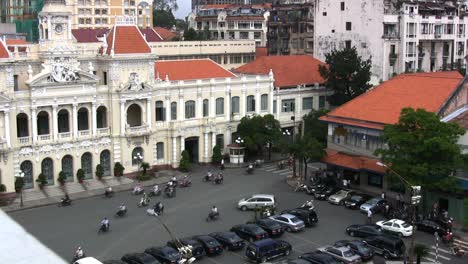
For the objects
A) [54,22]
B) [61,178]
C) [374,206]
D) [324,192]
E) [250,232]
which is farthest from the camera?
[54,22]

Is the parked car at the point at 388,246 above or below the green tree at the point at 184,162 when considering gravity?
below

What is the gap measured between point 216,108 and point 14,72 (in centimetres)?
1849

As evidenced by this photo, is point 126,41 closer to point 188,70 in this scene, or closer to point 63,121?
point 188,70

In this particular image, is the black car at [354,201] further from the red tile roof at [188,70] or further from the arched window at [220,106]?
the red tile roof at [188,70]

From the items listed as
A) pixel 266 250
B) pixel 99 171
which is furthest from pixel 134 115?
pixel 266 250

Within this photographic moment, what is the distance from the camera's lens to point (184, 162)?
2016 inches

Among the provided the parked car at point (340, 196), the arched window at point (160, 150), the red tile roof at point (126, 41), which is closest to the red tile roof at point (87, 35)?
the red tile roof at point (126, 41)

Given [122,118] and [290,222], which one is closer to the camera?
[290,222]

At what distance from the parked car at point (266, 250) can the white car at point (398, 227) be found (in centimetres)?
710

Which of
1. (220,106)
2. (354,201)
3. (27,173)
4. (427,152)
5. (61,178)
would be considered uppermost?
(220,106)

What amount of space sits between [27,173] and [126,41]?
13843 mm

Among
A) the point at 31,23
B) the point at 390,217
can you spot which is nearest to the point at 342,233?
the point at 390,217

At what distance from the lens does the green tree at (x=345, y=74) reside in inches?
2357

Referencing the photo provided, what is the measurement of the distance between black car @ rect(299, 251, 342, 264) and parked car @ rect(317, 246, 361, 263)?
0.66m
